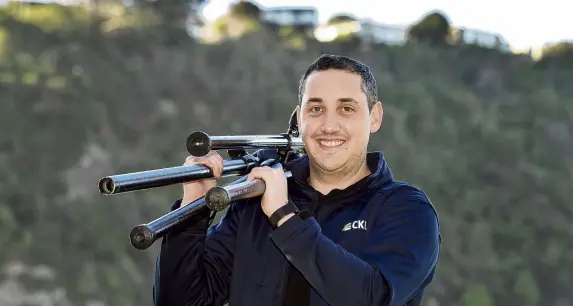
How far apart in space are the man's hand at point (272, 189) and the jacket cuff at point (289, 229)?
0.04ft

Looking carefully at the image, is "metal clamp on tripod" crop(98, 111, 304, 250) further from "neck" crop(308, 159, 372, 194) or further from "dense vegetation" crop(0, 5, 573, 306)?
"dense vegetation" crop(0, 5, 573, 306)

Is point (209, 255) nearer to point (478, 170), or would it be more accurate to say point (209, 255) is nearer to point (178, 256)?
point (178, 256)

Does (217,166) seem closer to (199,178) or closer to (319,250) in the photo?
(199,178)

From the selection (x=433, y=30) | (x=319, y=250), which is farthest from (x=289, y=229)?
(x=433, y=30)

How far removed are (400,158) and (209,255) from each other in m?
19.2

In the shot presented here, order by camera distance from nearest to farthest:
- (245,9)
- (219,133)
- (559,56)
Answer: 1. (219,133)
2. (245,9)
3. (559,56)

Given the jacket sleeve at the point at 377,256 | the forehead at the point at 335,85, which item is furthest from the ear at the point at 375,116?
the jacket sleeve at the point at 377,256

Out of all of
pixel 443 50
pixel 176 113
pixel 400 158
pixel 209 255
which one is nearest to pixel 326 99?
pixel 209 255

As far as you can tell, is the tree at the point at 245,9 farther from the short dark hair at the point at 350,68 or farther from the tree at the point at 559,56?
the short dark hair at the point at 350,68

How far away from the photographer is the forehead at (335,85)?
201 cm

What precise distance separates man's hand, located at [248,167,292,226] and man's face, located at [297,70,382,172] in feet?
0.85

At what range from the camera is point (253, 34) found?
22.9 m

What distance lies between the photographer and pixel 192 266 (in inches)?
82.3

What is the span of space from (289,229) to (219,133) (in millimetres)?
18385
